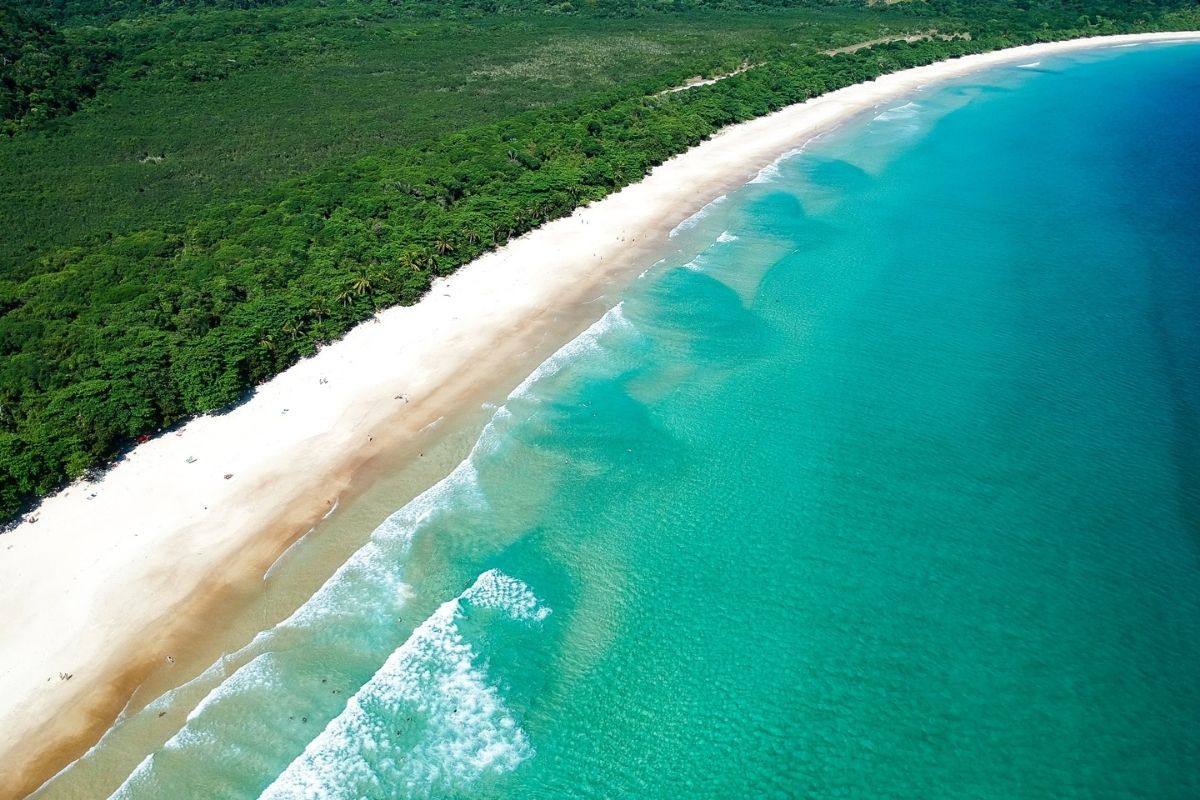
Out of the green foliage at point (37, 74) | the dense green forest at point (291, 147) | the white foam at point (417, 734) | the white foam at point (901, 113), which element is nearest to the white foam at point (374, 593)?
the white foam at point (417, 734)

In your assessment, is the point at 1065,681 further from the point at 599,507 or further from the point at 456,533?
the point at 456,533

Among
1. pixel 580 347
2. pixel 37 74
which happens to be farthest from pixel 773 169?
pixel 37 74

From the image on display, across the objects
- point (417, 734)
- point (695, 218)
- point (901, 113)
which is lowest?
point (417, 734)

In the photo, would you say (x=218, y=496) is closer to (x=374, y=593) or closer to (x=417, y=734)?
(x=374, y=593)

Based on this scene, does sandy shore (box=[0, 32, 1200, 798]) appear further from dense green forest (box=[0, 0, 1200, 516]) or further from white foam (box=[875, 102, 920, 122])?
white foam (box=[875, 102, 920, 122])

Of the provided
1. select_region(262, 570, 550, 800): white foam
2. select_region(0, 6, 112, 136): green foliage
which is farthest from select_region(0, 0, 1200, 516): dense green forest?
select_region(262, 570, 550, 800): white foam

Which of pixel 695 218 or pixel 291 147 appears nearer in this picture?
pixel 695 218
